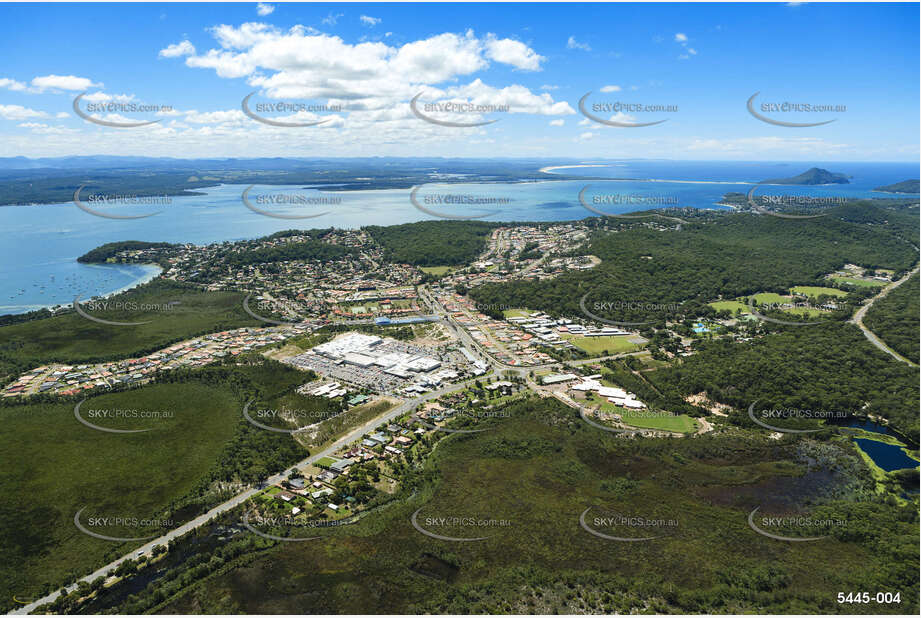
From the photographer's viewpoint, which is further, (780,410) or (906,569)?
(780,410)

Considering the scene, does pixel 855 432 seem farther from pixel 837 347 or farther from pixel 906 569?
pixel 906 569

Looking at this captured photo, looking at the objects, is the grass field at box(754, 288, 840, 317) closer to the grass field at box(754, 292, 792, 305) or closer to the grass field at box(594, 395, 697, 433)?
the grass field at box(754, 292, 792, 305)

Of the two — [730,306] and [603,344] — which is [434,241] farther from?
[730,306]

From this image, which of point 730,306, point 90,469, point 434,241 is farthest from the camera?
point 434,241

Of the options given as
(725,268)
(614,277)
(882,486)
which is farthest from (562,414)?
(725,268)

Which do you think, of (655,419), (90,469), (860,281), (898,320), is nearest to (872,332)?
(898,320)

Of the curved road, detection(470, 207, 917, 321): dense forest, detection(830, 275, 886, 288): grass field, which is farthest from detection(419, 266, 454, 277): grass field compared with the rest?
detection(830, 275, 886, 288): grass field
